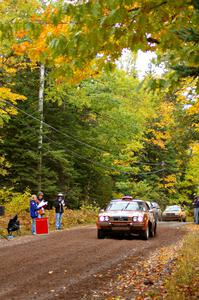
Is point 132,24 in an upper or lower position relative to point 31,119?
lower

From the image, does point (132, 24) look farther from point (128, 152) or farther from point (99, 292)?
point (128, 152)

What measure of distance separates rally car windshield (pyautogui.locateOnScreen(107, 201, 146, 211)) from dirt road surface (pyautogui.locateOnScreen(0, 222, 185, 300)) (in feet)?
6.79

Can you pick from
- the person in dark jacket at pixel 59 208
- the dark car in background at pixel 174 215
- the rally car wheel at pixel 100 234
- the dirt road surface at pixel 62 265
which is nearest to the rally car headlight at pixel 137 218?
the dirt road surface at pixel 62 265

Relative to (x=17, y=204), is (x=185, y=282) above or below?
below

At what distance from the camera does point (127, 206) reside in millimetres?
18203

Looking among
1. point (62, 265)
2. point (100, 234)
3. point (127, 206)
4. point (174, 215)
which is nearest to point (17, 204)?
point (127, 206)

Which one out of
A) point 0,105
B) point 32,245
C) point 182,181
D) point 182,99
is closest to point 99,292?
point 32,245

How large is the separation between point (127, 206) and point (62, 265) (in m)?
8.02

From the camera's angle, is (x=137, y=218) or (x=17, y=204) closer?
(x=137, y=218)

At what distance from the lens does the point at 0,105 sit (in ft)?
66.9

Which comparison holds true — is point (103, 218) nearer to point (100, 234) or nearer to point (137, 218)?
point (100, 234)

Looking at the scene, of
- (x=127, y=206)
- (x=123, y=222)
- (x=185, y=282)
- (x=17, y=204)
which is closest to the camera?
(x=185, y=282)

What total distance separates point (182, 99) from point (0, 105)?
8.65 metres

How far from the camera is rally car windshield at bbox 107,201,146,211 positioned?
A: 1805cm
